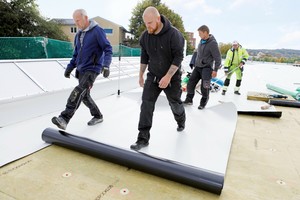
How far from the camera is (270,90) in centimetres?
727

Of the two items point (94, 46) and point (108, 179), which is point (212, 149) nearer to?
point (108, 179)

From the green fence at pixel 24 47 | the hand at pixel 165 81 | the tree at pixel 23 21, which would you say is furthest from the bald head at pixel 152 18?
the tree at pixel 23 21

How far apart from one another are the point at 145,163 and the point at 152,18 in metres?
1.34

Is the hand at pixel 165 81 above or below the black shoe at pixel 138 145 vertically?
above

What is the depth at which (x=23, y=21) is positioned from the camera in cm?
2238

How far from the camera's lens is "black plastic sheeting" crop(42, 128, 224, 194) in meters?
1.73

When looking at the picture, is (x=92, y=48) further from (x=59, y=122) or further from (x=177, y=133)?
(x=177, y=133)

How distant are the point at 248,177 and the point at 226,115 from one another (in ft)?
5.90

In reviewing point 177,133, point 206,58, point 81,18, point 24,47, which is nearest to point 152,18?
point 81,18

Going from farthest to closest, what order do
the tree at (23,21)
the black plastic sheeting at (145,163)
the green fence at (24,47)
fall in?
the tree at (23,21)
the green fence at (24,47)
the black plastic sheeting at (145,163)

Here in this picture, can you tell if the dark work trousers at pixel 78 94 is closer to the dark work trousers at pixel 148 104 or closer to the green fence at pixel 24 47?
the dark work trousers at pixel 148 104

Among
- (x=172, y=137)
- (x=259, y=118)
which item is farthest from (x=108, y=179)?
(x=259, y=118)

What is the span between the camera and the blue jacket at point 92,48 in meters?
2.69

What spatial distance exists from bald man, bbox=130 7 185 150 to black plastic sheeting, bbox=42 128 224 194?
Answer: 0.32 meters
